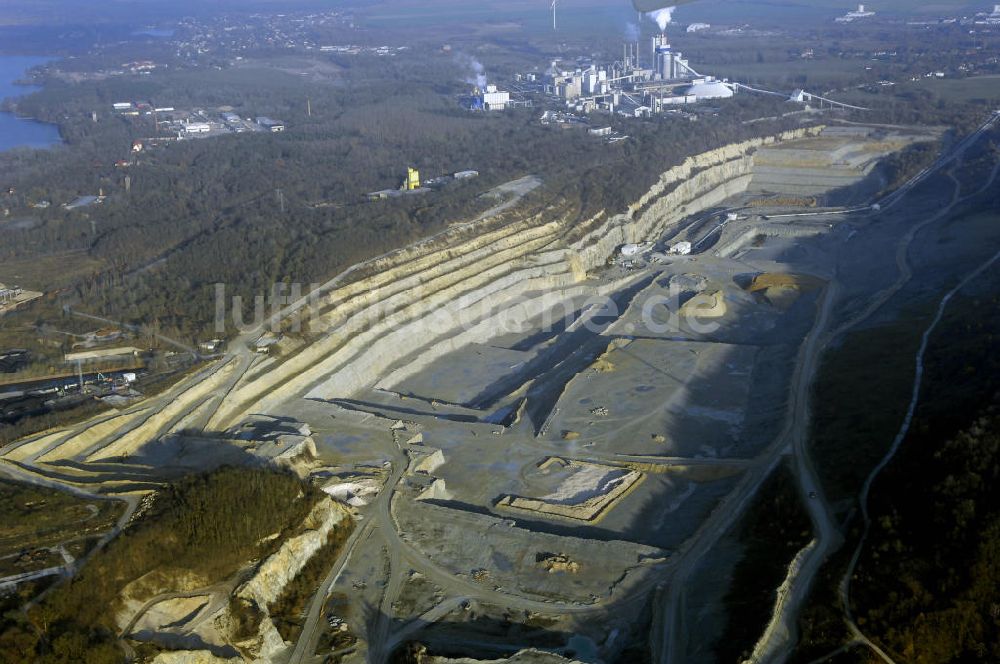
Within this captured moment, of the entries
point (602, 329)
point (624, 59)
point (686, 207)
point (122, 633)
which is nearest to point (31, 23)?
point (624, 59)

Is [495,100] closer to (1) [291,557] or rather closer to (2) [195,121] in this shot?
(2) [195,121]

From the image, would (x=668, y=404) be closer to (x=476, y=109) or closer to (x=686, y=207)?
(x=686, y=207)

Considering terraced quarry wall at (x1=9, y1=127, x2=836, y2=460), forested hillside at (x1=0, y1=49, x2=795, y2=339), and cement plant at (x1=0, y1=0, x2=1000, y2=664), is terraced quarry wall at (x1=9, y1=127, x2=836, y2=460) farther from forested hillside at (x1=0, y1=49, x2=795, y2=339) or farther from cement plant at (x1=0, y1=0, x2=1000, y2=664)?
forested hillside at (x1=0, y1=49, x2=795, y2=339)

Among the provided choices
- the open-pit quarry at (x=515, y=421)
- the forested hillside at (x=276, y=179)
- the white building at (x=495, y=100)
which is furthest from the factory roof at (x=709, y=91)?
the open-pit quarry at (x=515, y=421)

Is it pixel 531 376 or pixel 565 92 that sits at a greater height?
pixel 565 92

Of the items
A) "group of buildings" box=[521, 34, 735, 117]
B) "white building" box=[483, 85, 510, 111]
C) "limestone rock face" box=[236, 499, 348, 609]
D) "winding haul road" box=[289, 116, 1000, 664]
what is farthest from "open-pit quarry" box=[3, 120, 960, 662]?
"white building" box=[483, 85, 510, 111]

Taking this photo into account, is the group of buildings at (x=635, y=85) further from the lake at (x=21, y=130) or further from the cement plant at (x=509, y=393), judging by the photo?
the lake at (x=21, y=130)

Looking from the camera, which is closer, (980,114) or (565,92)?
(980,114)

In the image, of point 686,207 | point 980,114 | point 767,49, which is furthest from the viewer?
point 767,49
